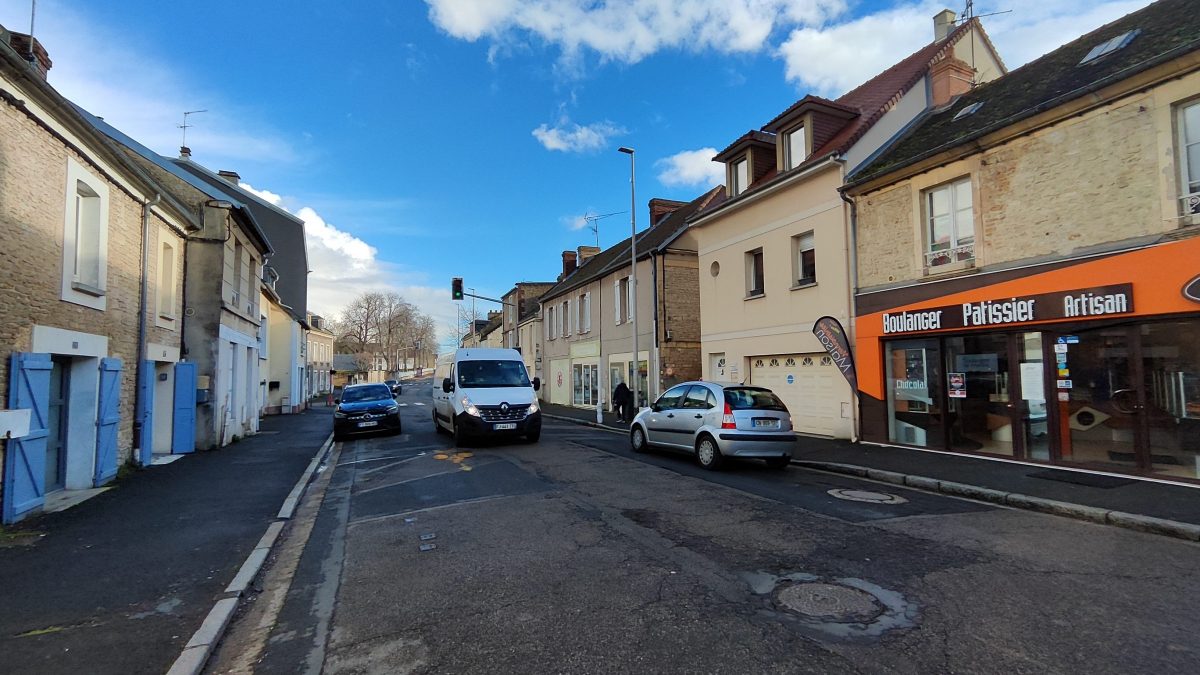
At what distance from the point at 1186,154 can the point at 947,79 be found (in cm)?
762

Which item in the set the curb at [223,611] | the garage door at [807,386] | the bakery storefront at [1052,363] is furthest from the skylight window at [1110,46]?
the curb at [223,611]

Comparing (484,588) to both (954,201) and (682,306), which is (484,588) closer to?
(954,201)

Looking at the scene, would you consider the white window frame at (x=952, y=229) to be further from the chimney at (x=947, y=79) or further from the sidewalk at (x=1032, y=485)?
the chimney at (x=947, y=79)

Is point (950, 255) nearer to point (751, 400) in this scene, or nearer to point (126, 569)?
point (751, 400)

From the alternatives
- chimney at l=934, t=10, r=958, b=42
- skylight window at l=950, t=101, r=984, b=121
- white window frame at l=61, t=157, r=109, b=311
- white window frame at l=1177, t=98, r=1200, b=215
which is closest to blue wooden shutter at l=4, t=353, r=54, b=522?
white window frame at l=61, t=157, r=109, b=311

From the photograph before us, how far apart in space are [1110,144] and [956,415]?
5096 millimetres

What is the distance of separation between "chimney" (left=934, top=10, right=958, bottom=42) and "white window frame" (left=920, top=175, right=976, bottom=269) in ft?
23.5

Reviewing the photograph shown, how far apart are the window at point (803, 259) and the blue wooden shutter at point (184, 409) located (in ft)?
47.3

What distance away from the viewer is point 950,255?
37.4 ft

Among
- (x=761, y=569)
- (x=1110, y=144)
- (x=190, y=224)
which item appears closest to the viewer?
(x=761, y=569)

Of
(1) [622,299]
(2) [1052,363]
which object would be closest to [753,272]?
(2) [1052,363]

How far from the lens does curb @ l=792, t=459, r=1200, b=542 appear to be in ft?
20.4

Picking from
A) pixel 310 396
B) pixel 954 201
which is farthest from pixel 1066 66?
pixel 310 396

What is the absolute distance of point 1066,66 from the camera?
11.6 m
